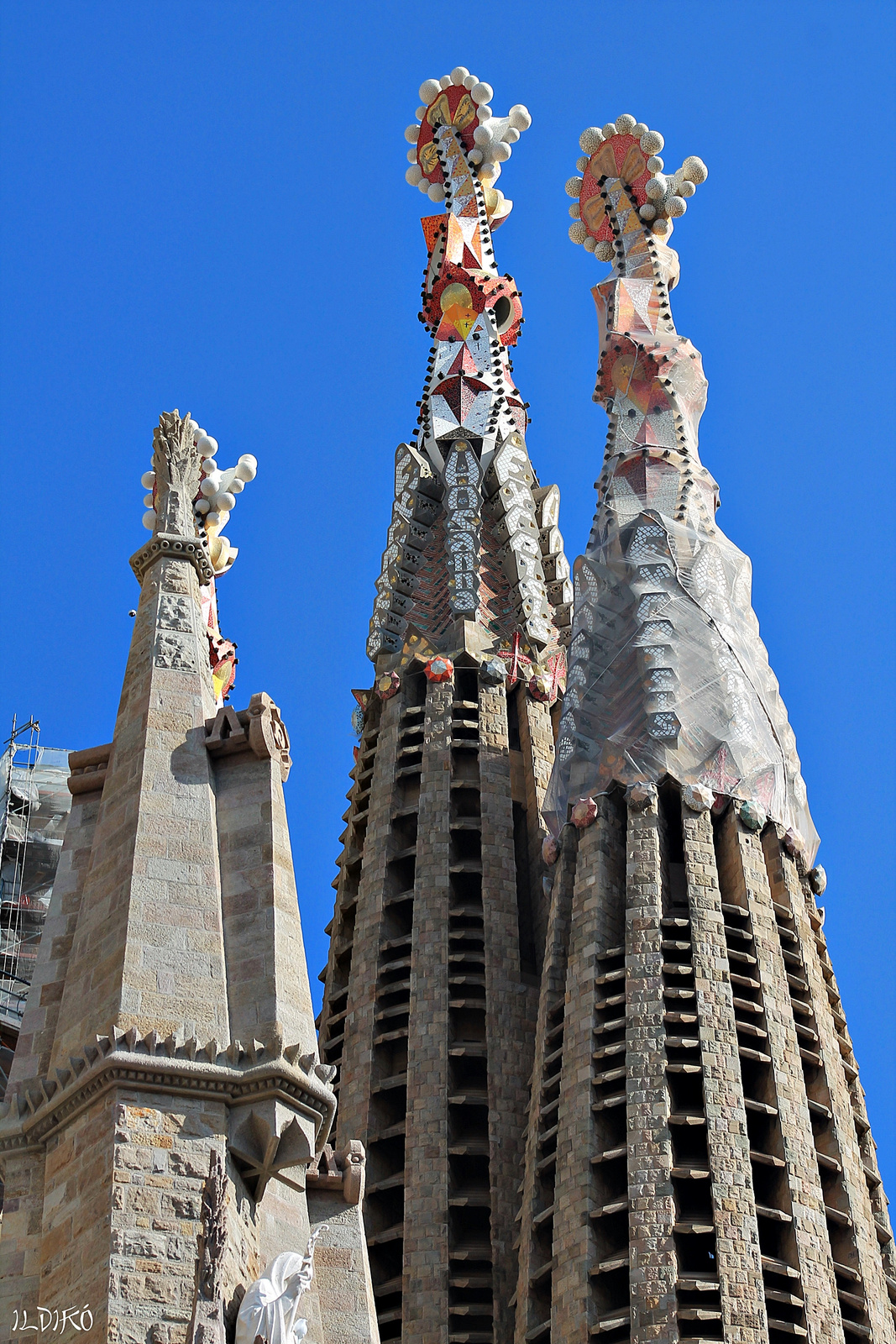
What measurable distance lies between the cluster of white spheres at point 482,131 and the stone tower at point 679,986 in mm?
10040

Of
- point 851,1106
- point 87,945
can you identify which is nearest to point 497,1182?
point 851,1106

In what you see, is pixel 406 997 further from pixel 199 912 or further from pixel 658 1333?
pixel 199 912

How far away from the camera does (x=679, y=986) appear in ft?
147

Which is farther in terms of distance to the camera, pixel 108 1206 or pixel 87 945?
pixel 87 945

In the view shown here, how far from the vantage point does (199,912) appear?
22094mm

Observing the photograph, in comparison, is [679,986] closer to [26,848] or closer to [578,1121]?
[578,1121]

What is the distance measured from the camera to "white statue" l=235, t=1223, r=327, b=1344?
19.7m

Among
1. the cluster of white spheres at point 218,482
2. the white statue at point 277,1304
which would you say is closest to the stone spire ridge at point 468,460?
the cluster of white spheres at point 218,482

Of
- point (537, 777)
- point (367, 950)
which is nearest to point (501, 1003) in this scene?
point (367, 950)

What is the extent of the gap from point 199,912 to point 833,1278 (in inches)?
883

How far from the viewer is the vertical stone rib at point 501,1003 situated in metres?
46.1
